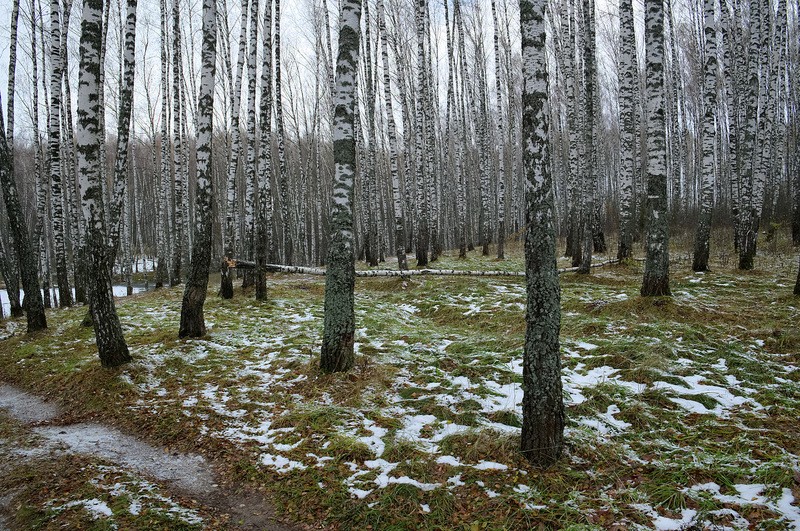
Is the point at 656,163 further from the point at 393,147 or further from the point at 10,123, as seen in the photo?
the point at 10,123

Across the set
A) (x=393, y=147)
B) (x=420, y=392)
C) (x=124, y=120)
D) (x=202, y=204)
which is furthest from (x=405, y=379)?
(x=393, y=147)

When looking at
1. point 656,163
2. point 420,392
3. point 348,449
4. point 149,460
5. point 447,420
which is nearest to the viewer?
point 348,449

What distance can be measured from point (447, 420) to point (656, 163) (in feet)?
20.6

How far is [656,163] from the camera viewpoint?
7645 millimetres

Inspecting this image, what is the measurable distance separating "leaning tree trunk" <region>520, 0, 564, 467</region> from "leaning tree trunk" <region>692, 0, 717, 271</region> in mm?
8414

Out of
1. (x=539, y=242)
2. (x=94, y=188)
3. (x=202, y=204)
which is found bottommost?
(x=539, y=242)

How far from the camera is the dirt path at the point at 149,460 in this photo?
140 inches

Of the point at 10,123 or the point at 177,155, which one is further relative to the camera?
the point at 177,155

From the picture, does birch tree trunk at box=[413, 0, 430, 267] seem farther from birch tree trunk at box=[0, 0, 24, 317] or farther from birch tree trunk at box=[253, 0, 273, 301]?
birch tree trunk at box=[0, 0, 24, 317]

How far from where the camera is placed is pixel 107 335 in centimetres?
635

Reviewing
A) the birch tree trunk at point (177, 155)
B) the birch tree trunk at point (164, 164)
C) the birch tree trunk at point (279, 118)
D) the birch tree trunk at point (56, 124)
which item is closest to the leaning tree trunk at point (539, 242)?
the birch tree trunk at point (56, 124)

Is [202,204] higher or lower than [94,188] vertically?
lower

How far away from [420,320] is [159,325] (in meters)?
5.61

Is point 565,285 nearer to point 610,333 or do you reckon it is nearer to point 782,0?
point 610,333
